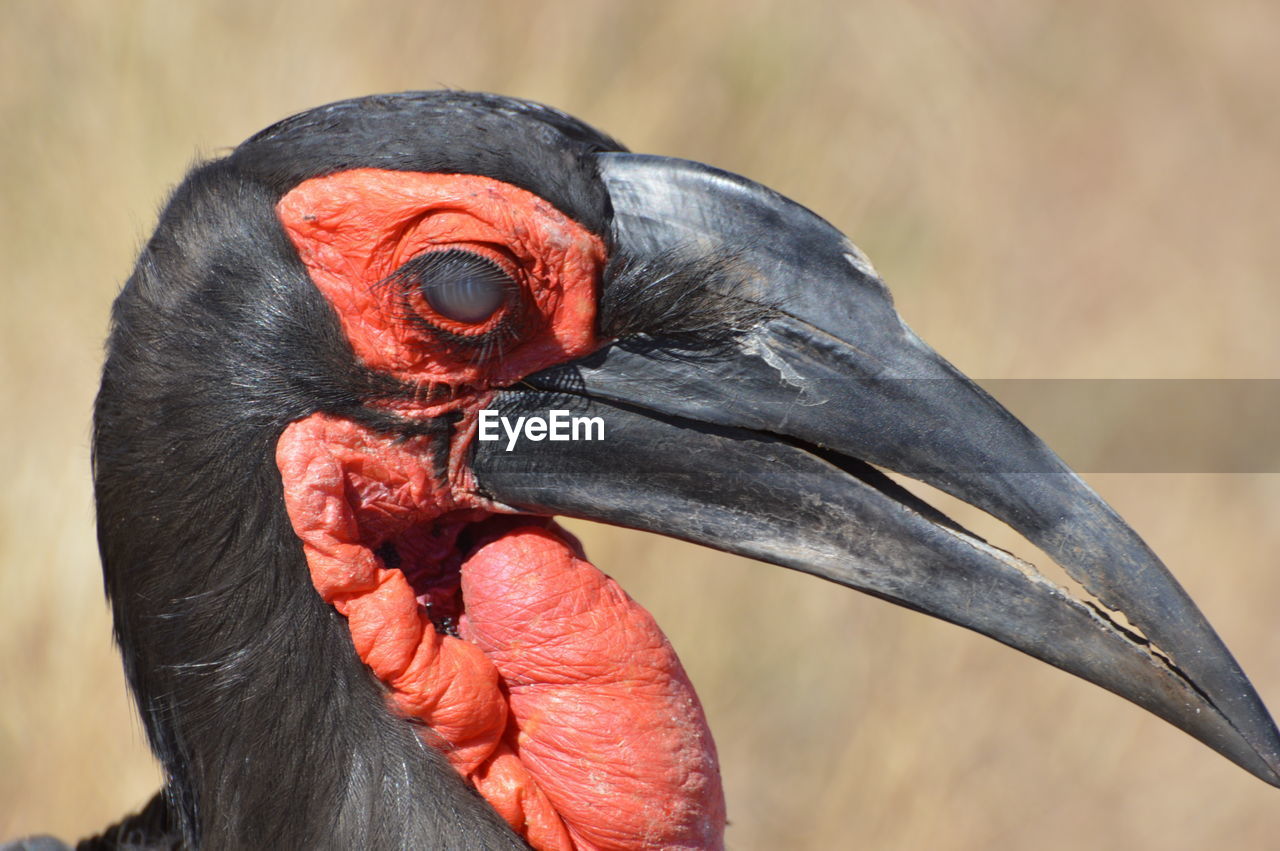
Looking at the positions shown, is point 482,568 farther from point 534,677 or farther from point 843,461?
point 843,461

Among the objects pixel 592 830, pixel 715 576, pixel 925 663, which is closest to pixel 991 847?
pixel 925 663

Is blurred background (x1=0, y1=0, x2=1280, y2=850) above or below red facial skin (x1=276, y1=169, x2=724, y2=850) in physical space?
above

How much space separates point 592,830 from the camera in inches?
90.2

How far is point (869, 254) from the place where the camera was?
19.0 feet

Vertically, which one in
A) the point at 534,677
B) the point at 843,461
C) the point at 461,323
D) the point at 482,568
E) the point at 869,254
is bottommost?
the point at 534,677

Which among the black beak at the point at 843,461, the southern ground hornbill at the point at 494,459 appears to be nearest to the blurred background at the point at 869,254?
the southern ground hornbill at the point at 494,459

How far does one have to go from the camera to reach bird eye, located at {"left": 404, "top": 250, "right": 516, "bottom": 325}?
2.07 m

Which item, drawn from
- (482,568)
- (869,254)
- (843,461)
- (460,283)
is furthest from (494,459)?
(869,254)

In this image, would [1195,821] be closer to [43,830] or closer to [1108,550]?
[1108,550]

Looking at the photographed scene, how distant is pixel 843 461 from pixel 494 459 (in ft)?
2.02

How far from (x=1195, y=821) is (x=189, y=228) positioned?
14.6 feet

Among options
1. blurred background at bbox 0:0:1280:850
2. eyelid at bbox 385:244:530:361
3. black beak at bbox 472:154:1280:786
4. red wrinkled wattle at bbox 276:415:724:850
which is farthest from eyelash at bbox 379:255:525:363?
blurred background at bbox 0:0:1280:850

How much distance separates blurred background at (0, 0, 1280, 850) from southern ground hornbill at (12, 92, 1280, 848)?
284 cm

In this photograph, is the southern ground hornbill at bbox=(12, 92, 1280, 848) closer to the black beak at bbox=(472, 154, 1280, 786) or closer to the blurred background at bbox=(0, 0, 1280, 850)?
the black beak at bbox=(472, 154, 1280, 786)
